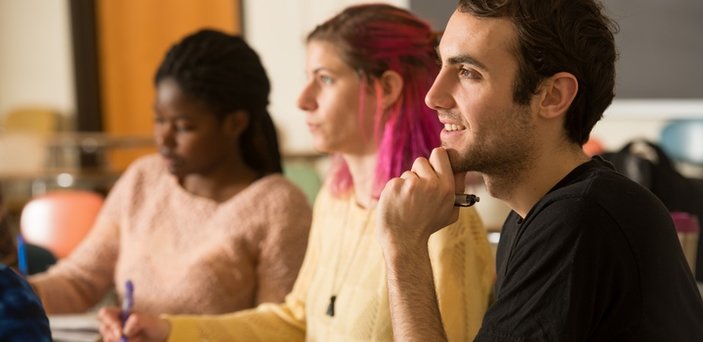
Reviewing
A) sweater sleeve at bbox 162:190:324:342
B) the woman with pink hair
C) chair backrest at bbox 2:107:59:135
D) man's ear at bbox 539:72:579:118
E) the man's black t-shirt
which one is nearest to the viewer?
the man's black t-shirt

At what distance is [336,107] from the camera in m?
1.65

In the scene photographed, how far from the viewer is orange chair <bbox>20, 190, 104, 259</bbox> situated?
9.42 ft

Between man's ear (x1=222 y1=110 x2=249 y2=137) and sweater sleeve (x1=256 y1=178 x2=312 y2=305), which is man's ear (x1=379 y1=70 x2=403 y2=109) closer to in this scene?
sweater sleeve (x1=256 y1=178 x2=312 y2=305)

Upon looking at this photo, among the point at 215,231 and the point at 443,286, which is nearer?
the point at 443,286

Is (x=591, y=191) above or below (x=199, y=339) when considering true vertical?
above

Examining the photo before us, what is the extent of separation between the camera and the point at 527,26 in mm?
1111

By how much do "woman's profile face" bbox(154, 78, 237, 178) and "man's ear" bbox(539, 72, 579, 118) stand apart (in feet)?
3.46

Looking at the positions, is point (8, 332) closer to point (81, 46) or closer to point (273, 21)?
point (273, 21)

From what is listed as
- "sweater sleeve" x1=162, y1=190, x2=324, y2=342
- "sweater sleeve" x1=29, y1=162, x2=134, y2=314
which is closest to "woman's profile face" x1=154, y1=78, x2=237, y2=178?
"sweater sleeve" x1=29, y1=162, x2=134, y2=314

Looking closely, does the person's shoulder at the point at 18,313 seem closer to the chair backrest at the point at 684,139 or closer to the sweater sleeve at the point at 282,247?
the sweater sleeve at the point at 282,247

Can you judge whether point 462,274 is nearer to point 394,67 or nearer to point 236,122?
point 394,67

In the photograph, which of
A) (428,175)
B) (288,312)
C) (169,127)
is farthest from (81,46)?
(428,175)

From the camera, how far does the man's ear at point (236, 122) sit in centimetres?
208

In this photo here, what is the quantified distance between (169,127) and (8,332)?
3.36 ft
